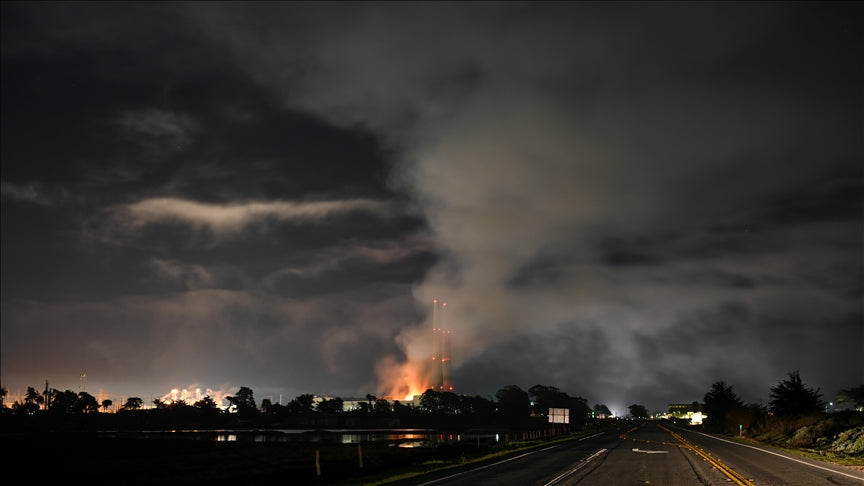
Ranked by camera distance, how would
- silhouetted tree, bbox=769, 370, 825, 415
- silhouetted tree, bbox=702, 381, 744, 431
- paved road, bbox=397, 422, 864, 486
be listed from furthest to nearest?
silhouetted tree, bbox=702, 381, 744, 431, silhouetted tree, bbox=769, 370, 825, 415, paved road, bbox=397, 422, 864, 486

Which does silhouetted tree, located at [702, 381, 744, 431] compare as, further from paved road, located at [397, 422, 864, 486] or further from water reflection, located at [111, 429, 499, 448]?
paved road, located at [397, 422, 864, 486]

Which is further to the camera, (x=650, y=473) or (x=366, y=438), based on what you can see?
(x=366, y=438)

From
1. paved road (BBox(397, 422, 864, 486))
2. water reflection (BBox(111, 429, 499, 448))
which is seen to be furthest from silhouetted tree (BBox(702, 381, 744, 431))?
paved road (BBox(397, 422, 864, 486))

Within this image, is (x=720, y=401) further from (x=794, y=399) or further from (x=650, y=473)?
(x=650, y=473)

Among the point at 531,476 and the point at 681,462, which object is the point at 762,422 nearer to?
the point at 681,462

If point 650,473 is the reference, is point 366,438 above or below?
below

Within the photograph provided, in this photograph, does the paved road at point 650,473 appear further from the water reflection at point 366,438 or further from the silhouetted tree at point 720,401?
the silhouetted tree at point 720,401

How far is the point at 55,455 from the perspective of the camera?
8512cm

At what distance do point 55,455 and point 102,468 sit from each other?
26.5 meters

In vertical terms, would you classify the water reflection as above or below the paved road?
below

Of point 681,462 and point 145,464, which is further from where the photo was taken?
point 145,464

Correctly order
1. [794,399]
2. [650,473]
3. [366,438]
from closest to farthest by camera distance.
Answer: [650,473] < [794,399] < [366,438]

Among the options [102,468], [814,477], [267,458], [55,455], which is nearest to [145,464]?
[102,468]

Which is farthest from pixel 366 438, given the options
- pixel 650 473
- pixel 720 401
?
pixel 650 473
